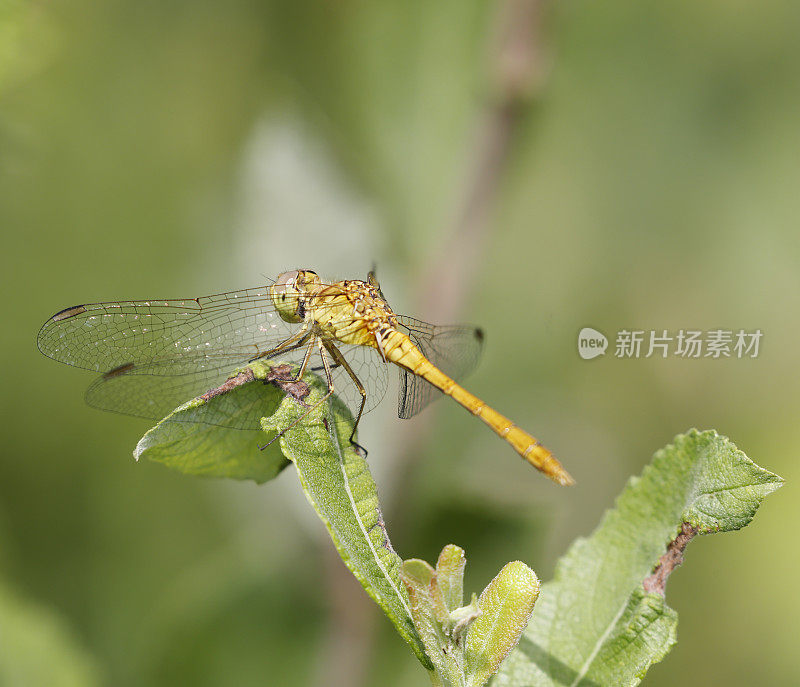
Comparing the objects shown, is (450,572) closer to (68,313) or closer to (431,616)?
(431,616)

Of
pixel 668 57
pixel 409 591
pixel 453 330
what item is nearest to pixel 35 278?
pixel 453 330

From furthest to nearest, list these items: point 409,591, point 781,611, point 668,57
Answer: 1. point 668,57
2. point 781,611
3. point 409,591

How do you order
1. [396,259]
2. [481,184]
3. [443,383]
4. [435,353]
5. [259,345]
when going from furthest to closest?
[396,259] → [481,184] → [435,353] → [443,383] → [259,345]

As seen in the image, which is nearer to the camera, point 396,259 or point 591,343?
point 396,259

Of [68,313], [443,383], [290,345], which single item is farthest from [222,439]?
[443,383]

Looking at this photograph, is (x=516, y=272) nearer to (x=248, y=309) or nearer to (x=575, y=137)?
(x=575, y=137)

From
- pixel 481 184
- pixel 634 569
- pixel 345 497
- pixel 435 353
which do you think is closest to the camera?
pixel 345 497
